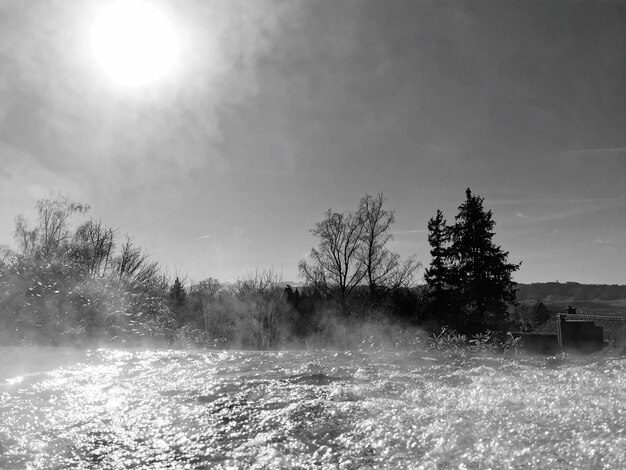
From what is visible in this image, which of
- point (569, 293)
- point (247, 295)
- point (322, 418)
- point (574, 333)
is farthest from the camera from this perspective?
point (569, 293)

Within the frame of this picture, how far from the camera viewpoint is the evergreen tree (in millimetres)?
21844

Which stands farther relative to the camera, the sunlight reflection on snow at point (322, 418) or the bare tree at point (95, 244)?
the bare tree at point (95, 244)

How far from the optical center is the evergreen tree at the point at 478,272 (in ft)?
71.7

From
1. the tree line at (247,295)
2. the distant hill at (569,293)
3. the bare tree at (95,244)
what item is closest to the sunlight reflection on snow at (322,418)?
the tree line at (247,295)

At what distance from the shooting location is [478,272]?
73.9 feet

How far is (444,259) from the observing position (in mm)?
24766

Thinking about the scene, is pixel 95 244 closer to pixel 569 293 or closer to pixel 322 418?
pixel 322 418

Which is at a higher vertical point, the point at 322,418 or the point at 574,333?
the point at 322,418

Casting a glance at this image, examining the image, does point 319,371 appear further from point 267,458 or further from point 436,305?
point 436,305

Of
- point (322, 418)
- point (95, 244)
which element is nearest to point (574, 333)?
point (322, 418)

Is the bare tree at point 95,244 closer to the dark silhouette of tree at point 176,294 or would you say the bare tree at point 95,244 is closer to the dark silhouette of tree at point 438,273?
the dark silhouette of tree at point 176,294

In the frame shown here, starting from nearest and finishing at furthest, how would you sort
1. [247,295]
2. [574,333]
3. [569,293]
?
[574,333] < [247,295] < [569,293]

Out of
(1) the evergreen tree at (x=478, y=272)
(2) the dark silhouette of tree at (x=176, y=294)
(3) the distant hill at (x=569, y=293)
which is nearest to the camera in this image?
(2) the dark silhouette of tree at (x=176, y=294)

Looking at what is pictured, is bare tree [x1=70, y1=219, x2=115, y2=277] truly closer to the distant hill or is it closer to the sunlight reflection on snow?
the sunlight reflection on snow
